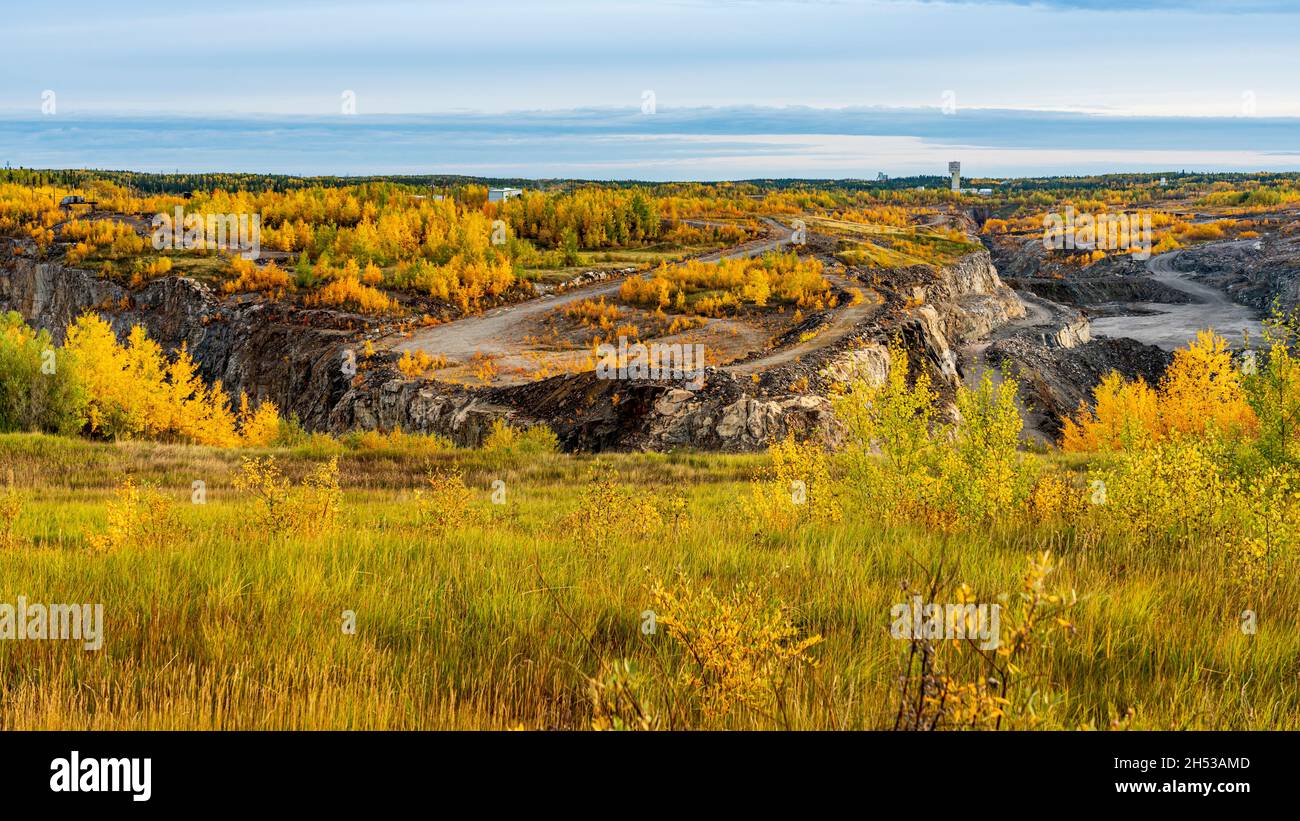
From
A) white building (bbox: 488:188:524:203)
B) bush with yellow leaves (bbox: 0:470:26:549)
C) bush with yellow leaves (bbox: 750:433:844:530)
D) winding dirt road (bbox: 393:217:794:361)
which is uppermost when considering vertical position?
white building (bbox: 488:188:524:203)

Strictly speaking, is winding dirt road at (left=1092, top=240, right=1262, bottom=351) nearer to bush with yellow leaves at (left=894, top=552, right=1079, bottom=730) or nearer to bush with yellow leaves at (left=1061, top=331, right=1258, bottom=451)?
bush with yellow leaves at (left=1061, top=331, right=1258, bottom=451)

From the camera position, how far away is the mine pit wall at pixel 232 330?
45.4 meters

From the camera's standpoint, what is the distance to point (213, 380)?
174 feet

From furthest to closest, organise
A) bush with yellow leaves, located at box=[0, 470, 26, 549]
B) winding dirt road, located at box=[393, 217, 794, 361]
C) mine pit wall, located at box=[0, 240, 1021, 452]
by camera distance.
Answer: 1. winding dirt road, located at box=[393, 217, 794, 361]
2. mine pit wall, located at box=[0, 240, 1021, 452]
3. bush with yellow leaves, located at box=[0, 470, 26, 549]

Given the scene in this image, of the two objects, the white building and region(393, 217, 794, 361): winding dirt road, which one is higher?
the white building

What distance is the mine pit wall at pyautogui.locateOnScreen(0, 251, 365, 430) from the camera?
45.4 meters

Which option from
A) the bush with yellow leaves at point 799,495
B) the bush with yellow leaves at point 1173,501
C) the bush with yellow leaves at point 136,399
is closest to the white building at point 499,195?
the bush with yellow leaves at point 136,399

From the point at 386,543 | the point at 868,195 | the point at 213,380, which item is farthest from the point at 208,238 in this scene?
Answer: the point at 868,195

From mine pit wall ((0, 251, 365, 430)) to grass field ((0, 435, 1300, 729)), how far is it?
1509 inches

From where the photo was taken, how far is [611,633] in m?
4.36

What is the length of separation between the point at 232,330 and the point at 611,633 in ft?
185

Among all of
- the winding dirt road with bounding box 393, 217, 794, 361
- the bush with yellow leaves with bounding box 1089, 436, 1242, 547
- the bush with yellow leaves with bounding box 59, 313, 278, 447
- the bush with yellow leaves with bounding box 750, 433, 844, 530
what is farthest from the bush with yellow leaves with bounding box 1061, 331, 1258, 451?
the bush with yellow leaves with bounding box 59, 313, 278, 447

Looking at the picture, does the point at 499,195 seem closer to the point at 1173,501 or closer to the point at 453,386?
the point at 453,386

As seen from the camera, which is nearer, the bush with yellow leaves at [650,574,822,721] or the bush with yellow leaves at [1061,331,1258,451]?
the bush with yellow leaves at [650,574,822,721]
